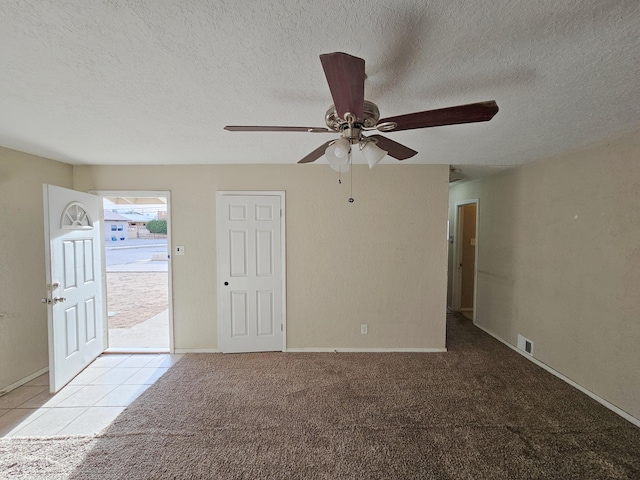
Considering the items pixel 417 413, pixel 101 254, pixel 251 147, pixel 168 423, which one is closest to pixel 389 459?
pixel 417 413

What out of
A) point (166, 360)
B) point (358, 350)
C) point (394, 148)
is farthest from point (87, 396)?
point (394, 148)

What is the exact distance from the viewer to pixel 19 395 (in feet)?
7.91

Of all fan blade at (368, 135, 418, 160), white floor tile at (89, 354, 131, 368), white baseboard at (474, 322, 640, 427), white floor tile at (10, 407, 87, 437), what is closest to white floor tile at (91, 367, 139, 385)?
white floor tile at (89, 354, 131, 368)

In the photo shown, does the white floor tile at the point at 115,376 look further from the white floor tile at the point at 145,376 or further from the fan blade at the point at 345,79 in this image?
the fan blade at the point at 345,79

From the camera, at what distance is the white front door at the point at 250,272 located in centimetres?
316

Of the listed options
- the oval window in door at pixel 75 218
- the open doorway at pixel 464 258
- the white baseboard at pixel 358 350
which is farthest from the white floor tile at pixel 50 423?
the open doorway at pixel 464 258

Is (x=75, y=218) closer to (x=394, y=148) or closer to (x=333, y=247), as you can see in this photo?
(x=333, y=247)

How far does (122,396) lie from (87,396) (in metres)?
0.31

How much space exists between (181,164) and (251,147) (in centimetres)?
118

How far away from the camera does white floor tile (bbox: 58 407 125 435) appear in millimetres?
1979

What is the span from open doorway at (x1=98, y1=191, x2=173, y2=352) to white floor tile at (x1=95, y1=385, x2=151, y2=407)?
2.34 feet

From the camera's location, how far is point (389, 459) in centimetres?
172

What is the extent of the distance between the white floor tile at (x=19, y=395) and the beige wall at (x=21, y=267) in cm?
11

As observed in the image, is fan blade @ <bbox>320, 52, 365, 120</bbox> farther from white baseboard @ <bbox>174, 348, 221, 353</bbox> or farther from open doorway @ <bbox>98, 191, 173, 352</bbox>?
white baseboard @ <bbox>174, 348, 221, 353</bbox>
